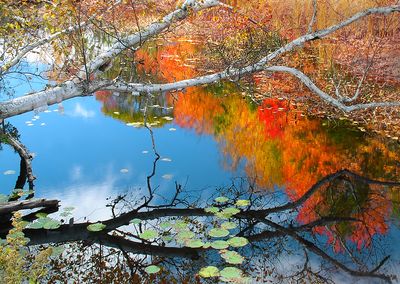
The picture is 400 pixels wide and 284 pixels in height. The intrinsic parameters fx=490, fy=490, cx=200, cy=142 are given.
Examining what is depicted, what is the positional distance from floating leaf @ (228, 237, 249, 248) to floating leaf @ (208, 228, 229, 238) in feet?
0.27

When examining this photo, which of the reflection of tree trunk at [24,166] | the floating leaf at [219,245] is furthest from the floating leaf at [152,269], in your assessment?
the reflection of tree trunk at [24,166]

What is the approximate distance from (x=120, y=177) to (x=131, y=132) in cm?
189

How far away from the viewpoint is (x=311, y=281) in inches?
150

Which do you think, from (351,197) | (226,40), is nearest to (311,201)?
(351,197)

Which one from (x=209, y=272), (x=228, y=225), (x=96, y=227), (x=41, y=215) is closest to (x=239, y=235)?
(x=228, y=225)

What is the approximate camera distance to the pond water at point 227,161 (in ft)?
15.1

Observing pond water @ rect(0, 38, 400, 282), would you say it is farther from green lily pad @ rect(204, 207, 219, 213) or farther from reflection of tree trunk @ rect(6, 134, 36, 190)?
green lily pad @ rect(204, 207, 219, 213)

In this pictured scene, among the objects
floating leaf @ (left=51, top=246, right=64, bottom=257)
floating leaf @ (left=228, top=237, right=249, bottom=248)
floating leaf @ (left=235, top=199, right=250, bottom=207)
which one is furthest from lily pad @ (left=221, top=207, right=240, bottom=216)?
floating leaf @ (left=51, top=246, right=64, bottom=257)

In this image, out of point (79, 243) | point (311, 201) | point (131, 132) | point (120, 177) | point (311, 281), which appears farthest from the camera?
point (131, 132)

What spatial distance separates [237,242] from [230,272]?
43cm

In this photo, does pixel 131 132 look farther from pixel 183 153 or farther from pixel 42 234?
pixel 42 234

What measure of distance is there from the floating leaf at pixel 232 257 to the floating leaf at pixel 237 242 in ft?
0.48

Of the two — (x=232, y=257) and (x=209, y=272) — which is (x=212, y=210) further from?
(x=209, y=272)

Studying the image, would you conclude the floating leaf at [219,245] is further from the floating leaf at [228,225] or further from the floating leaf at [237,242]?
the floating leaf at [228,225]
